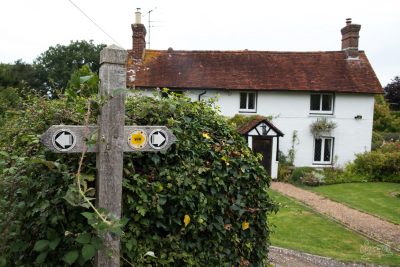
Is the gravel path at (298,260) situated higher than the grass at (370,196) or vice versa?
the gravel path at (298,260)

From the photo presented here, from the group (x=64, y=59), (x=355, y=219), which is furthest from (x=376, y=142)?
(x=64, y=59)

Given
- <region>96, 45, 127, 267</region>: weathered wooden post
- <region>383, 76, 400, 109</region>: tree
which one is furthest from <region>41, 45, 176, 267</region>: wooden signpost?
<region>383, 76, 400, 109</region>: tree

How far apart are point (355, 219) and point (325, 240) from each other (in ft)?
8.99

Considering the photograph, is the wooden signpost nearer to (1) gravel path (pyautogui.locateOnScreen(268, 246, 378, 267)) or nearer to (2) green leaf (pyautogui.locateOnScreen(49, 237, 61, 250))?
(2) green leaf (pyautogui.locateOnScreen(49, 237, 61, 250))

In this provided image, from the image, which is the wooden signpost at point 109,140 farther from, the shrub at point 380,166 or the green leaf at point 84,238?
the shrub at point 380,166

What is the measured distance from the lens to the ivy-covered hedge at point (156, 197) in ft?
8.52

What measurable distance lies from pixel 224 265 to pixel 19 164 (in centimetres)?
188

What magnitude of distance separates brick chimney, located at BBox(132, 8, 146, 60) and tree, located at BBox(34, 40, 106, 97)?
29.2 meters

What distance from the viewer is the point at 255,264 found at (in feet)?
11.3

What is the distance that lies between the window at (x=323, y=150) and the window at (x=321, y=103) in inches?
63.9

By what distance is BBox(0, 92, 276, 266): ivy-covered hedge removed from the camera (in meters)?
2.60

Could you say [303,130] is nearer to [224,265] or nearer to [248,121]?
[248,121]

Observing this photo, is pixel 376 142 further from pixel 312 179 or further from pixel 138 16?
pixel 138 16

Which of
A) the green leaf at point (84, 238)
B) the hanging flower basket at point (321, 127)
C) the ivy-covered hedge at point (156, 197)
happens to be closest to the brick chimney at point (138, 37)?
the hanging flower basket at point (321, 127)
